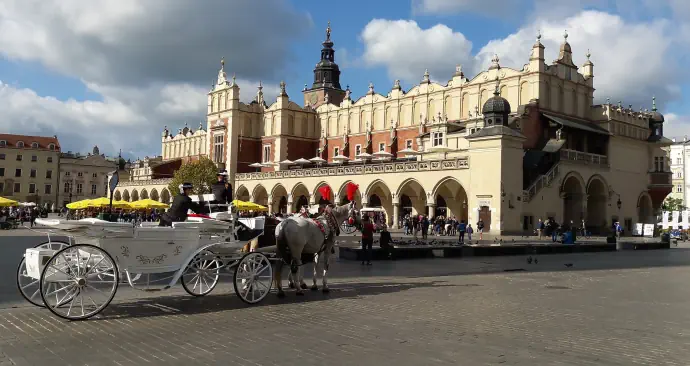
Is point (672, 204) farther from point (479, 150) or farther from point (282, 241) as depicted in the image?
point (282, 241)

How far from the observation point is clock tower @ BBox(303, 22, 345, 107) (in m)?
79.4

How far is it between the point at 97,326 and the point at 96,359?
1.73 meters

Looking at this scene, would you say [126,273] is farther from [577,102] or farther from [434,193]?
[577,102]

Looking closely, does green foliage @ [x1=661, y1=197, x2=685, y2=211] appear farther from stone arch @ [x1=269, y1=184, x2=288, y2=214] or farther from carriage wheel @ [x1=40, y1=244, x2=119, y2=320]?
carriage wheel @ [x1=40, y1=244, x2=119, y2=320]

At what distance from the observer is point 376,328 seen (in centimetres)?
758

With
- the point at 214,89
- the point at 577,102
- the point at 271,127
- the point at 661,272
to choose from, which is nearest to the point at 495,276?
the point at 661,272

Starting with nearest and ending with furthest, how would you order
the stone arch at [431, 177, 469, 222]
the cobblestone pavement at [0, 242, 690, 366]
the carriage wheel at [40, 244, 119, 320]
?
the cobblestone pavement at [0, 242, 690, 366] < the carriage wheel at [40, 244, 119, 320] < the stone arch at [431, 177, 469, 222]

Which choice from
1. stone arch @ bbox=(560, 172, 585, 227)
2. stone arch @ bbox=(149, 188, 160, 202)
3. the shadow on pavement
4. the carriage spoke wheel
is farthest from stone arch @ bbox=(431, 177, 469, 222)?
stone arch @ bbox=(149, 188, 160, 202)

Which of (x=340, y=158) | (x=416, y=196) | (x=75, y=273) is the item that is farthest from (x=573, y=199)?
(x=75, y=273)

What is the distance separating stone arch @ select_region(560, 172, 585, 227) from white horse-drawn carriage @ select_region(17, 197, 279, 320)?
122 ft

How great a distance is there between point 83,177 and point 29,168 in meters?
9.20

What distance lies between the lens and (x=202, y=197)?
10789mm

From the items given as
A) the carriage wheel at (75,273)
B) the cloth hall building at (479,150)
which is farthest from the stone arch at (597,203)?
the carriage wheel at (75,273)

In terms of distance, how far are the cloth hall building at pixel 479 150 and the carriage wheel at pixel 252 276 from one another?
25443mm
